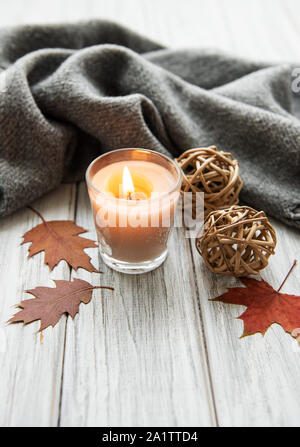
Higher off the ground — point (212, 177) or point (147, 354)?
point (212, 177)

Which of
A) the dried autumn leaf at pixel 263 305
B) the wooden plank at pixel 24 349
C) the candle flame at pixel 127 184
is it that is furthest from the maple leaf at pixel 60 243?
the dried autumn leaf at pixel 263 305

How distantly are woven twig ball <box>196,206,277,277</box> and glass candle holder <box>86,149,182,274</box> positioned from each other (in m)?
0.08

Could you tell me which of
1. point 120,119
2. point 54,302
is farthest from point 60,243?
point 120,119

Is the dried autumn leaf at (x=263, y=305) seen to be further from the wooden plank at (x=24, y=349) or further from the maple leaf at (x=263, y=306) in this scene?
the wooden plank at (x=24, y=349)

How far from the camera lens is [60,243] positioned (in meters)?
0.86

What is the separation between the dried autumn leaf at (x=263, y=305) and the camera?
729 millimetres

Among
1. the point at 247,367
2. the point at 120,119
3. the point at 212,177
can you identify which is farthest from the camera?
the point at 120,119

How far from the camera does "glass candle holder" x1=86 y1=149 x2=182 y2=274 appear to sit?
0.72m

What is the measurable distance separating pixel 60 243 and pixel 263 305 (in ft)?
1.30

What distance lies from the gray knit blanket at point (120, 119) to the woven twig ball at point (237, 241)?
18cm

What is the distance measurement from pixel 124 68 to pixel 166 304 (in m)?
0.57

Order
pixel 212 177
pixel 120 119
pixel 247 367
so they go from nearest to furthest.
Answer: pixel 247 367 → pixel 212 177 → pixel 120 119

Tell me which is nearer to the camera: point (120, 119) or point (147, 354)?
point (147, 354)

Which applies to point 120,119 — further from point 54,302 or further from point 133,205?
point 54,302
